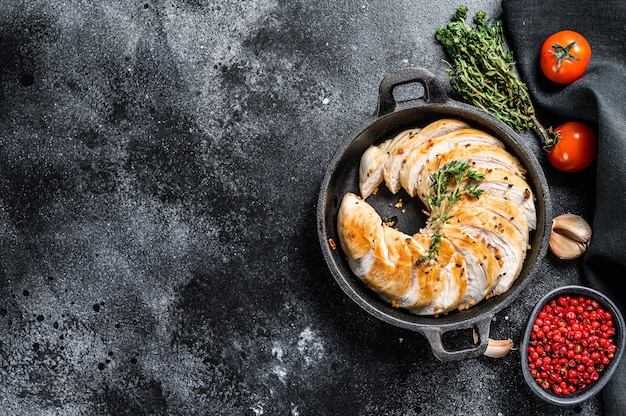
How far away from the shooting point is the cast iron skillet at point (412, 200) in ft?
9.16

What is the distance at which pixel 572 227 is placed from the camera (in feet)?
9.91

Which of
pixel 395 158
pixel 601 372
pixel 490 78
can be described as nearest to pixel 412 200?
pixel 395 158

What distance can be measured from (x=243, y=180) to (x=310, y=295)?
0.58 meters

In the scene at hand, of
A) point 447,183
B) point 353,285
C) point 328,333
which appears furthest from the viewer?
point 328,333

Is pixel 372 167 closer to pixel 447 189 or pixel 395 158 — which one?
pixel 395 158

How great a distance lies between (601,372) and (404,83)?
4.49ft

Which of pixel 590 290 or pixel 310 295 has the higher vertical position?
pixel 590 290

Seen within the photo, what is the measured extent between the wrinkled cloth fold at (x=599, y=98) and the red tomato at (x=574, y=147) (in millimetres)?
42

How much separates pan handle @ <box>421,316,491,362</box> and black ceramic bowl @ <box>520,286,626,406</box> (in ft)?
0.67

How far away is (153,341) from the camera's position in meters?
3.17

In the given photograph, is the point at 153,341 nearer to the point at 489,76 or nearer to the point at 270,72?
the point at 270,72

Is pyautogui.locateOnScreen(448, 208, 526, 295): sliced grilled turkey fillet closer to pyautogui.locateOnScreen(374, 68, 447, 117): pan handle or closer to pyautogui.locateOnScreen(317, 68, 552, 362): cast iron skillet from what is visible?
pyautogui.locateOnScreen(317, 68, 552, 362): cast iron skillet

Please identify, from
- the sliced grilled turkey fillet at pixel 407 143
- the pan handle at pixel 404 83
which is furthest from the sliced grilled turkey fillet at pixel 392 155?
the pan handle at pixel 404 83

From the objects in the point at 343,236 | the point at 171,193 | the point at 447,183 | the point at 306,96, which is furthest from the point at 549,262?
the point at 171,193
